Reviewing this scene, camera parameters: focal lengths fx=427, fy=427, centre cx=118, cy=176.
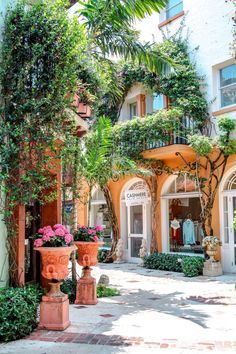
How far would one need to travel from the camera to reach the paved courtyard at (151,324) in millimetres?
5426

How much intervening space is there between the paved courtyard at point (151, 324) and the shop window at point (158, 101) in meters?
7.18

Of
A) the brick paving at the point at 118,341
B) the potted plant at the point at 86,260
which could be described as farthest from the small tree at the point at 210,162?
the brick paving at the point at 118,341

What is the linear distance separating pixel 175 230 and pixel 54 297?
9143mm

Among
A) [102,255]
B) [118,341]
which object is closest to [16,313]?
[118,341]

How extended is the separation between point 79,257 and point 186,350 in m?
3.63

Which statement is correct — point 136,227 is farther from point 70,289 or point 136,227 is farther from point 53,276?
point 53,276

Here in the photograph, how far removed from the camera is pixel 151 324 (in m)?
6.69

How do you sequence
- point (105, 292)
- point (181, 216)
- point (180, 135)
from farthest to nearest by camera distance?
point (181, 216)
point (180, 135)
point (105, 292)

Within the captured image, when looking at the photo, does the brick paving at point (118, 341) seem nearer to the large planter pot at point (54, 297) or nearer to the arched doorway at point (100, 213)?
the large planter pot at point (54, 297)

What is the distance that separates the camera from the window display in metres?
14.2

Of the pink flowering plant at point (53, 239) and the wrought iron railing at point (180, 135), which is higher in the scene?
the wrought iron railing at point (180, 135)

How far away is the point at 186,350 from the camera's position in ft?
17.2

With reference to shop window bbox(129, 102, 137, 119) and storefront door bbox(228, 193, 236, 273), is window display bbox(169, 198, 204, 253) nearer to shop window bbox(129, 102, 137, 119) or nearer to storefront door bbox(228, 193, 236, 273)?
storefront door bbox(228, 193, 236, 273)

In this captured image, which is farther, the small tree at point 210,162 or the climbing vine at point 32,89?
the small tree at point 210,162
